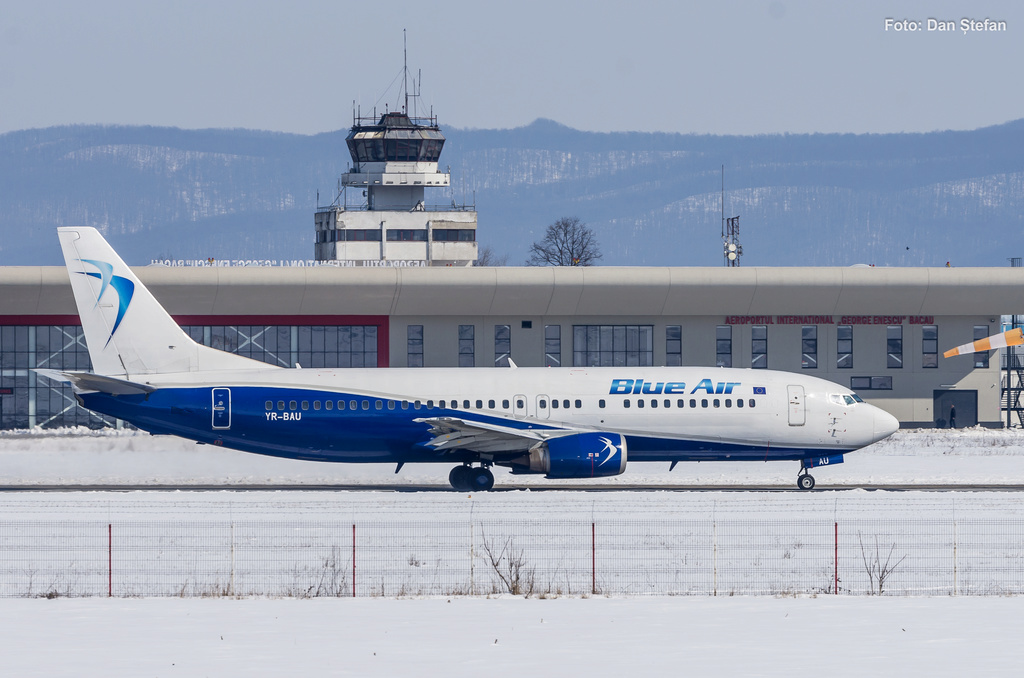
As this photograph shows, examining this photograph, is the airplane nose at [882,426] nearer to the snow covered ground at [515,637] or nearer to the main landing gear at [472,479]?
the main landing gear at [472,479]

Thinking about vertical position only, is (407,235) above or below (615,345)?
above

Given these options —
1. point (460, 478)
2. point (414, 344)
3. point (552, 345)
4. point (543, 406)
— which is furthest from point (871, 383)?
point (460, 478)

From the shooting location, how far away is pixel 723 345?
221ft

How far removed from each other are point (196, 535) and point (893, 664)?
15905 mm

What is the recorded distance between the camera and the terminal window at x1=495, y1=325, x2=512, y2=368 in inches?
2603

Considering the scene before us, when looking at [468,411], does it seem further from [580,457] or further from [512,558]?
[512,558]

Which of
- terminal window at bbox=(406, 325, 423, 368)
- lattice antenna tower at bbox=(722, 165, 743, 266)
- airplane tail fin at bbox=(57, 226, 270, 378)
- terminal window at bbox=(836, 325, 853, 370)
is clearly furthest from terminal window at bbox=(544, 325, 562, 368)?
airplane tail fin at bbox=(57, 226, 270, 378)

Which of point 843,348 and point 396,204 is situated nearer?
point 843,348

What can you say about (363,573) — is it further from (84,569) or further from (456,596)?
(84,569)

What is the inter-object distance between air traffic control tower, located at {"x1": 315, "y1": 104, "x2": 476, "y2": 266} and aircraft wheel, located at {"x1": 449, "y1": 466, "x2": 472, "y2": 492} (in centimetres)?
9030

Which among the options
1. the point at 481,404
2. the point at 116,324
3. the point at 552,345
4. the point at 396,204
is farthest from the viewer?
the point at 396,204

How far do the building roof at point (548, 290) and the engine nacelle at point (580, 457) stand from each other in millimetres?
27410

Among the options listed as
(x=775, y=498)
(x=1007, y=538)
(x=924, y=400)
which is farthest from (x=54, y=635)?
(x=924, y=400)

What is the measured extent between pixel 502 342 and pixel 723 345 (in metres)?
11.4
